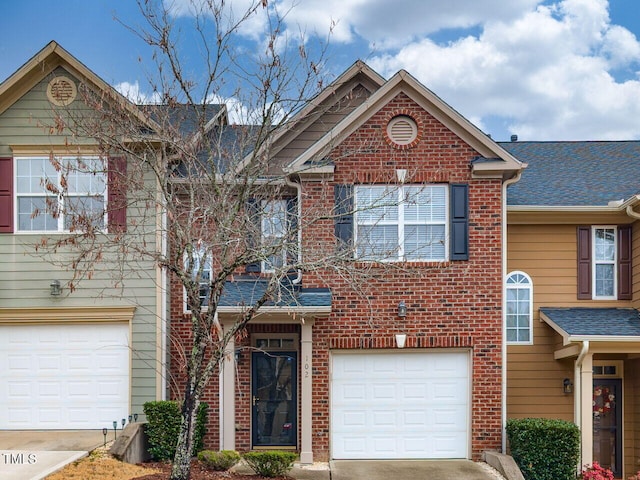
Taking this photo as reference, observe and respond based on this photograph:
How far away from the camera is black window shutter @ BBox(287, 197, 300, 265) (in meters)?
11.1

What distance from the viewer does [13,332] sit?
14.9 m

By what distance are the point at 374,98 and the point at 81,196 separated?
557cm

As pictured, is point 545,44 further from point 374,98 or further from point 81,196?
point 81,196

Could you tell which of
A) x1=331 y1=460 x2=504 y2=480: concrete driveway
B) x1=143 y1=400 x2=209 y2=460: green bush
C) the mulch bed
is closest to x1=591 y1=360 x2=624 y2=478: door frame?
x1=331 y1=460 x2=504 y2=480: concrete driveway

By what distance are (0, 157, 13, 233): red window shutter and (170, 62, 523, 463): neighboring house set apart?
168 inches

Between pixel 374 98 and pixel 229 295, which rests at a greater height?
pixel 374 98

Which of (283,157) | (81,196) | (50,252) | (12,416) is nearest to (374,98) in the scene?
(283,157)

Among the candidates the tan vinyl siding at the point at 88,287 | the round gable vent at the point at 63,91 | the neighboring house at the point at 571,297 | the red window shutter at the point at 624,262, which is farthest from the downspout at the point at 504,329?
the round gable vent at the point at 63,91

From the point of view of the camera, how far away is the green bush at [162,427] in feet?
44.5

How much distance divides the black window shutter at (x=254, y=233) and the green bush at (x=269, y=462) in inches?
120

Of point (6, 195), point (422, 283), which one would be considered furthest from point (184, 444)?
point (6, 195)

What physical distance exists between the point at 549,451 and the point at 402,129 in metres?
6.13

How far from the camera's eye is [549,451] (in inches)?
530

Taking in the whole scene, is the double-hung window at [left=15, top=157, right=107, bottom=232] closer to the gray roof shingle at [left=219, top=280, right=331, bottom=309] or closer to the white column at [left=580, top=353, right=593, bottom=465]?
the gray roof shingle at [left=219, top=280, right=331, bottom=309]
